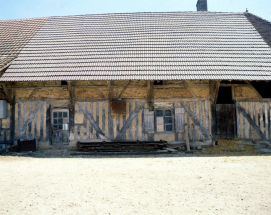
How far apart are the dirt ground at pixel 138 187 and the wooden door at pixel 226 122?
2401 mm

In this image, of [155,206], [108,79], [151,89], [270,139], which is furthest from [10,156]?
[270,139]

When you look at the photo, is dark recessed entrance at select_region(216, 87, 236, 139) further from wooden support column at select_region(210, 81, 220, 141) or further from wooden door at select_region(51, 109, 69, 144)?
wooden door at select_region(51, 109, 69, 144)

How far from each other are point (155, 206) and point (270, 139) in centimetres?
724

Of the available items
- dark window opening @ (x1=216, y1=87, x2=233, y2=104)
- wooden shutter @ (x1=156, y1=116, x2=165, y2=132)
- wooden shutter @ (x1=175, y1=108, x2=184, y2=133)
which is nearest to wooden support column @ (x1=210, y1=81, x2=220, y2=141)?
dark window opening @ (x1=216, y1=87, x2=233, y2=104)

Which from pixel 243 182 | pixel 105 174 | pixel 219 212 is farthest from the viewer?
pixel 105 174

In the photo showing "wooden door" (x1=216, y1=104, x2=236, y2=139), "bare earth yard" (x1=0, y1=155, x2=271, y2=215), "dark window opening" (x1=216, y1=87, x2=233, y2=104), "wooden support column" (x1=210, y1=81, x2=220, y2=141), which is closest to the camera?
"bare earth yard" (x1=0, y1=155, x2=271, y2=215)

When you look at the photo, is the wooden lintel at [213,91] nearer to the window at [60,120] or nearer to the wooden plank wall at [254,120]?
the wooden plank wall at [254,120]

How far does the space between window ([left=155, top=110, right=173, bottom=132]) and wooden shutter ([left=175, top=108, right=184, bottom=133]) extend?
246 millimetres

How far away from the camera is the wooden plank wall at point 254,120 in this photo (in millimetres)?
8672

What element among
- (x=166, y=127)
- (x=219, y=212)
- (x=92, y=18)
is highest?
(x=92, y=18)

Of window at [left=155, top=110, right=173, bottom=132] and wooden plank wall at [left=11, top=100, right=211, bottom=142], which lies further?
window at [left=155, top=110, right=173, bottom=132]

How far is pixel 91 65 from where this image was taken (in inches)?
350

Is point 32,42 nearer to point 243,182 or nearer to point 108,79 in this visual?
point 108,79

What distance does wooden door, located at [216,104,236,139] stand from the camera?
8773 mm
